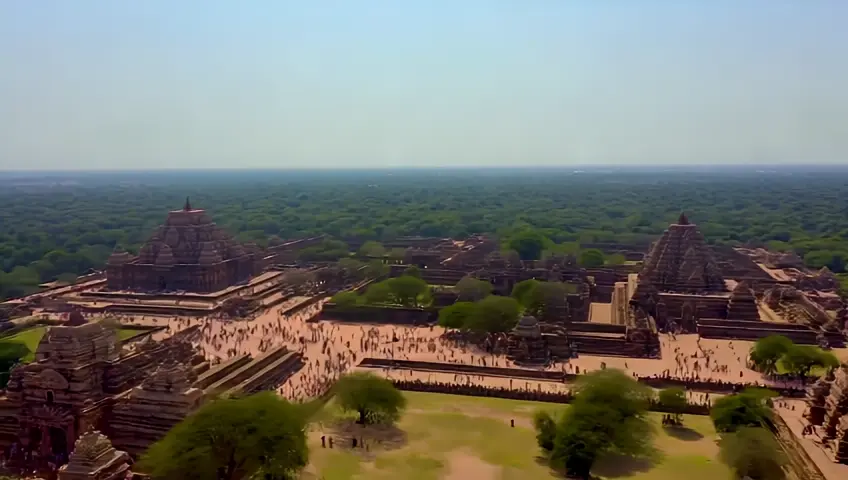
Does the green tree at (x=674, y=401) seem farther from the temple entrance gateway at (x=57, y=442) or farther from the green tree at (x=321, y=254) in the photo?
the green tree at (x=321, y=254)

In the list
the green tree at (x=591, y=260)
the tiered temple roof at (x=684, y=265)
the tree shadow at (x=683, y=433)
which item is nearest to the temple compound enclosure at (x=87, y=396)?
the tree shadow at (x=683, y=433)

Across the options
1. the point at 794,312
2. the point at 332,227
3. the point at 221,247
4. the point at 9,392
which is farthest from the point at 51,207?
the point at 794,312

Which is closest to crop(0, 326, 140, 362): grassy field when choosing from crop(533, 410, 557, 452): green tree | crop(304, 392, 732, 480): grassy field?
crop(304, 392, 732, 480): grassy field

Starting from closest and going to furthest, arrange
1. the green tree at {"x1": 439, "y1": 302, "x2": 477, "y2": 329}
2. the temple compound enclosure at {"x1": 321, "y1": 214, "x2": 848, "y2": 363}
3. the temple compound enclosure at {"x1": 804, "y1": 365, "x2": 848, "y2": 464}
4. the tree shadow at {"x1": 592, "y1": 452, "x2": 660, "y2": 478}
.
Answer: the temple compound enclosure at {"x1": 804, "y1": 365, "x2": 848, "y2": 464}, the tree shadow at {"x1": 592, "y1": 452, "x2": 660, "y2": 478}, the temple compound enclosure at {"x1": 321, "y1": 214, "x2": 848, "y2": 363}, the green tree at {"x1": 439, "y1": 302, "x2": 477, "y2": 329}

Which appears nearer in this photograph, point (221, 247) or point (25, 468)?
point (25, 468)

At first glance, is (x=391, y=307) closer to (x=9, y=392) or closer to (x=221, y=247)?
(x=221, y=247)

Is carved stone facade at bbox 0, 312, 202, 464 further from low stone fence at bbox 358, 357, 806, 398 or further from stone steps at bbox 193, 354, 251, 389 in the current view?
low stone fence at bbox 358, 357, 806, 398
